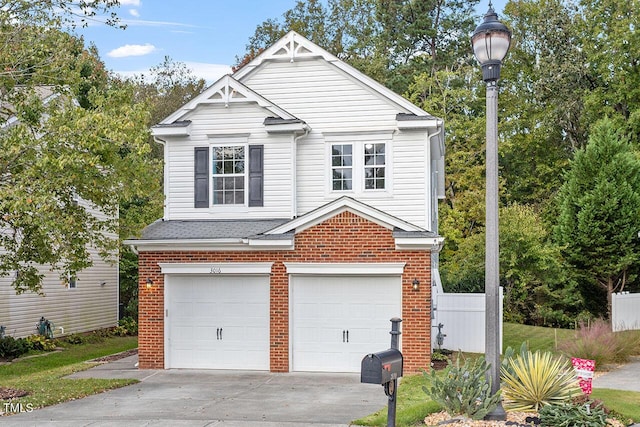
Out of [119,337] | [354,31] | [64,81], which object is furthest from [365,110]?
[354,31]

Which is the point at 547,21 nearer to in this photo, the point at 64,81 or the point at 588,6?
the point at 588,6

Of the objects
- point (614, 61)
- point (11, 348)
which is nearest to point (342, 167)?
point (11, 348)

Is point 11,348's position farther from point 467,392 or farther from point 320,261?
point 467,392

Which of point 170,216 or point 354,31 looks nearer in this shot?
point 170,216

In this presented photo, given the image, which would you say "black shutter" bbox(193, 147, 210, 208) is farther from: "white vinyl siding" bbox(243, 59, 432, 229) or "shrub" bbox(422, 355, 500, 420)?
"shrub" bbox(422, 355, 500, 420)

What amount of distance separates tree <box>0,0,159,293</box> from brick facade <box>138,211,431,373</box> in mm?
2148

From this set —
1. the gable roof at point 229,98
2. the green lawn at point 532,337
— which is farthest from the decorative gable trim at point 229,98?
the green lawn at point 532,337

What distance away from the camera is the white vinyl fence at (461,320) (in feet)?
66.6

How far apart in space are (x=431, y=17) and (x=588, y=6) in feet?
35.2

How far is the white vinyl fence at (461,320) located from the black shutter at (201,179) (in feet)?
22.3

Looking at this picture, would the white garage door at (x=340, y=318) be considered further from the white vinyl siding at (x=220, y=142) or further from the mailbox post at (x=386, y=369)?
the mailbox post at (x=386, y=369)

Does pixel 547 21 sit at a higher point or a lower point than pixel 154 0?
higher

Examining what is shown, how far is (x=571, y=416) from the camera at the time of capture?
10.3m

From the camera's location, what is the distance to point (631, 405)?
39.6 feet
